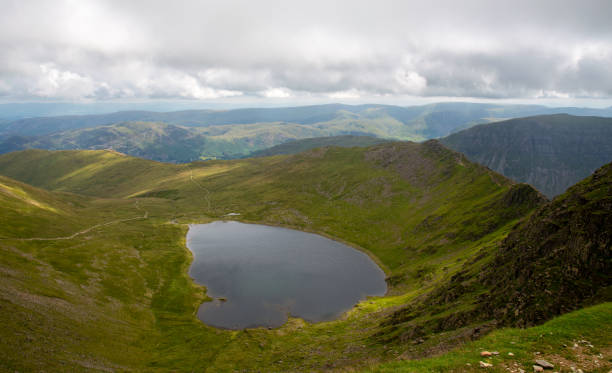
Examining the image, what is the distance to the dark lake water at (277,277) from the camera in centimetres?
10356

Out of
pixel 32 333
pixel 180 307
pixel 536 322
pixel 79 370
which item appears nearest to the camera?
pixel 536 322

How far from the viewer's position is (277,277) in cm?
12812

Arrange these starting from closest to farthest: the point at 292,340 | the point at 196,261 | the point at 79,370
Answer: the point at 79,370 → the point at 292,340 → the point at 196,261

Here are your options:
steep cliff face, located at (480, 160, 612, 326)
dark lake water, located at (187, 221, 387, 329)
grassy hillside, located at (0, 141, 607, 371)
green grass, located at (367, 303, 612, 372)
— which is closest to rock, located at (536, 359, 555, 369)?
green grass, located at (367, 303, 612, 372)

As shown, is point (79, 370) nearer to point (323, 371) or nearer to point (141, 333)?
point (141, 333)

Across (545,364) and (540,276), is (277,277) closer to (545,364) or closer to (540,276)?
(540,276)

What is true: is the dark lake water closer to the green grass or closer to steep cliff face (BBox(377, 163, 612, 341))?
steep cliff face (BBox(377, 163, 612, 341))

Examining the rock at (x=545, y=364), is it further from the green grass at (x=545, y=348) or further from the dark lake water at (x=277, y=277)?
the dark lake water at (x=277, y=277)

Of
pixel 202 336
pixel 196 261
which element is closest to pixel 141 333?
pixel 202 336

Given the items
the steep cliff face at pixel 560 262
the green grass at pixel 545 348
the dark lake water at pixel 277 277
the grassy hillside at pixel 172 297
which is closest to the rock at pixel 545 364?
the green grass at pixel 545 348

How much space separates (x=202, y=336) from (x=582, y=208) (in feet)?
298

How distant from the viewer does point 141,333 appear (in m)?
83.1

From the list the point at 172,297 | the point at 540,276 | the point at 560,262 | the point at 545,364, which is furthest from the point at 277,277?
the point at 545,364

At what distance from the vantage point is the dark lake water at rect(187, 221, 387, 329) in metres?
104
